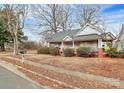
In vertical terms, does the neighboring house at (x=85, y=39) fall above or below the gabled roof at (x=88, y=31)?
below

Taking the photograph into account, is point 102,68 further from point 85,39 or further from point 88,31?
point 88,31

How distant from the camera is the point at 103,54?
1130 inches

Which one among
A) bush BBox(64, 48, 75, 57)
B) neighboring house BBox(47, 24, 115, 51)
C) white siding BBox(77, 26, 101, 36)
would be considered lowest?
bush BBox(64, 48, 75, 57)

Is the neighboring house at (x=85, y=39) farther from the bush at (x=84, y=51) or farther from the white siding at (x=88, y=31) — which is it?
the bush at (x=84, y=51)

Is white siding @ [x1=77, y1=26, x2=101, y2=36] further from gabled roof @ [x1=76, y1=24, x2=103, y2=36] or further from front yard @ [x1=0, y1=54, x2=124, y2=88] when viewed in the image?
front yard @ [x1=0, y1=54, x2=124, y2=88]

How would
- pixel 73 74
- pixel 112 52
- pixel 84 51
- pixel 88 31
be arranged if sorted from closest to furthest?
1. pixel 73 74
2. pixel 112 52
3. pixel 84 51
4. pixel 88 31

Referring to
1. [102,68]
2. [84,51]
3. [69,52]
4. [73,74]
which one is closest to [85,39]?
[69,52]

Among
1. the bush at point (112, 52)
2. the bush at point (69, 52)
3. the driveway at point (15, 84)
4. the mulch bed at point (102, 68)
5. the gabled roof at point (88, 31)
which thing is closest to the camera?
the driveway at point (15, 84)

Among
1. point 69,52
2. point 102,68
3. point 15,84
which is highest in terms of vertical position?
point 69,52

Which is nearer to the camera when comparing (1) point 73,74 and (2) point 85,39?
(1) point 73,74

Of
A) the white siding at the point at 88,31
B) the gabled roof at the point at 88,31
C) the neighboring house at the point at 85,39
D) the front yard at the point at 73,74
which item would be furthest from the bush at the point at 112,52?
the white siding at the point at 88,31

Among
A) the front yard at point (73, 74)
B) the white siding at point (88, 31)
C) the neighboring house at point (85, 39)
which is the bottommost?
the front yard at point (73, 74)

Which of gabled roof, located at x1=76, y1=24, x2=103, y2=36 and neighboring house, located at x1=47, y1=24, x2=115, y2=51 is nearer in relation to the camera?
neighboring house, located at x1=47, y1=24, x2=115, y2=51

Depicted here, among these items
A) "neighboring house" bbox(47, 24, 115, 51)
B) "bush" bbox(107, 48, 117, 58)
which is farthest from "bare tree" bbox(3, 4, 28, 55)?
"bush" bbox(107, 48, 117, 58)
